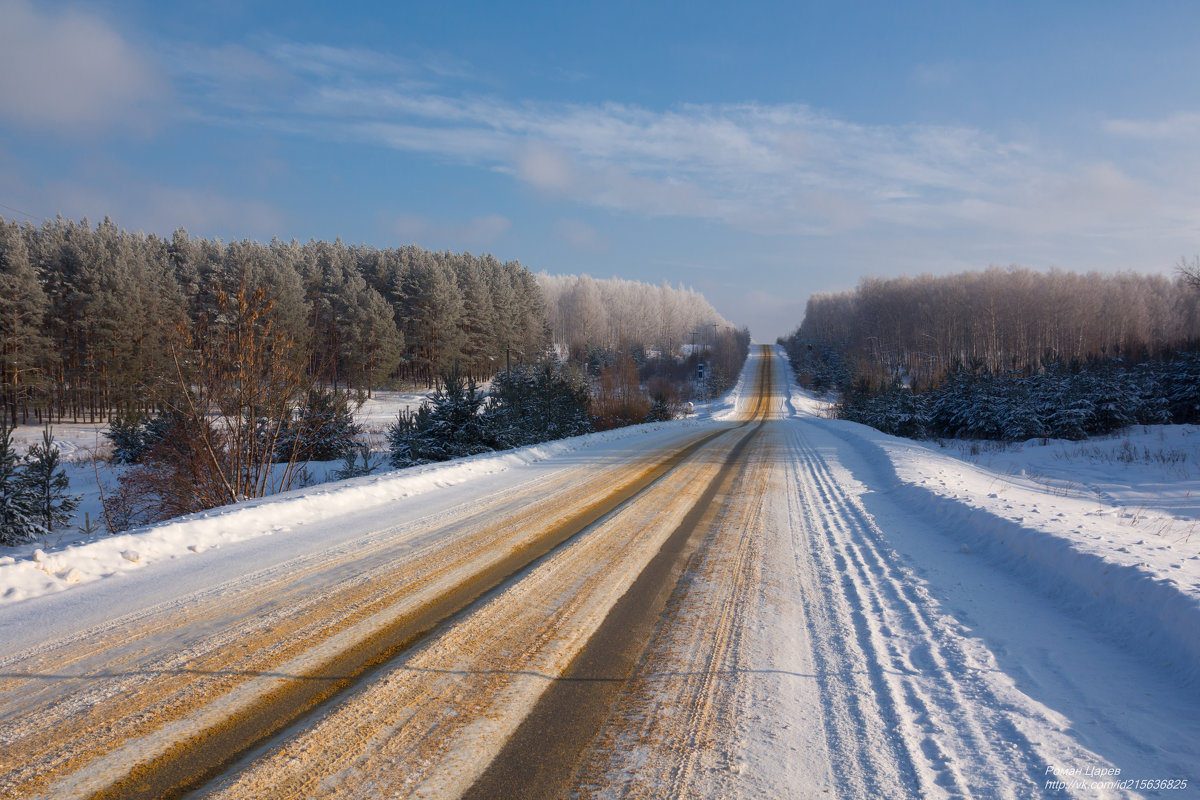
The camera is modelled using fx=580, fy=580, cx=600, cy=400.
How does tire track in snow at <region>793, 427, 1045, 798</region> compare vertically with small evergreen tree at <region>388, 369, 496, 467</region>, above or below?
below

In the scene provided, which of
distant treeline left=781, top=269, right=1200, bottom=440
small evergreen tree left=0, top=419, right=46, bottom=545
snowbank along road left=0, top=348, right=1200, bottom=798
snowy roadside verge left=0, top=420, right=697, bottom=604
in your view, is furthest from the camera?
distant treeline left=781, top=269, right=1200, bottom=440

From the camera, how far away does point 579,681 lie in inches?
142

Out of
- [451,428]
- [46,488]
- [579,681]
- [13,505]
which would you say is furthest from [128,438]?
[579,681]

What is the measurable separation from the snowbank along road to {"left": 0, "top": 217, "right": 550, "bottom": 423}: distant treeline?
44.4 ft

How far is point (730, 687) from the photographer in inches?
140

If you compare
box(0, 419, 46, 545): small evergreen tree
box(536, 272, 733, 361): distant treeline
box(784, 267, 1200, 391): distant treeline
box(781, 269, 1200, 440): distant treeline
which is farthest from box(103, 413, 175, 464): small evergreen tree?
box(536, 272, 733, 361): distant treeline

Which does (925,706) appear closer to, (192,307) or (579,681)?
(579,681)

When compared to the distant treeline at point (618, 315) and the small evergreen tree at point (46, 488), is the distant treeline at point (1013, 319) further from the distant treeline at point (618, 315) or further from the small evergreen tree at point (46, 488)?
the small evergreen tree at point (46, 488)

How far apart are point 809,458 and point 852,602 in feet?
40.8

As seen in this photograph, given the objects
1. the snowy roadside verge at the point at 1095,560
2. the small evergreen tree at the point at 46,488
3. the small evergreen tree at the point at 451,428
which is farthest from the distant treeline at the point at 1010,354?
the small evergreen tree at the point at 46,488

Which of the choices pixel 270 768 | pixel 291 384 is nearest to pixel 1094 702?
pixel 270 768

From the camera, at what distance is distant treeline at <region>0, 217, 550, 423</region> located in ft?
121

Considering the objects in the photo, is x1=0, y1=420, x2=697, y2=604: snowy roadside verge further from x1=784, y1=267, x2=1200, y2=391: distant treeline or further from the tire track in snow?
x1=784, y1=267, x2=1200, y2=391: distant treeline

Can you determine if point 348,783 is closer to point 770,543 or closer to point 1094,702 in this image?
point 1094,702
